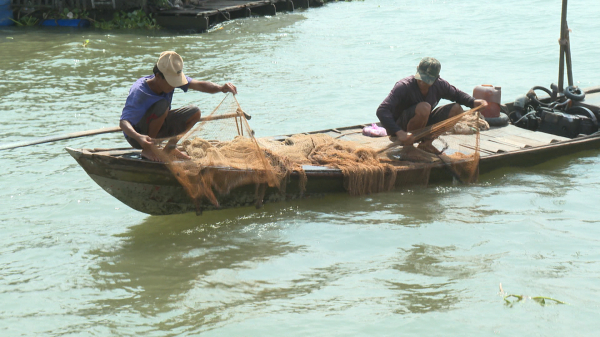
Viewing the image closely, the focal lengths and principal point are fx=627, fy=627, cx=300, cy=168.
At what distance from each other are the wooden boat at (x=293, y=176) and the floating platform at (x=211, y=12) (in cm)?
1219

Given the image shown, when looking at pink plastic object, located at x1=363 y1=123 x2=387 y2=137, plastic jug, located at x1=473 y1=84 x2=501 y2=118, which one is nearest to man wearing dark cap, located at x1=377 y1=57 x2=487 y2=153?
pink plastic object, located at x1=363 y1=123 x2=387 y2=137

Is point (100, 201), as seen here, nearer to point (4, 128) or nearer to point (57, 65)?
point (4, 128)

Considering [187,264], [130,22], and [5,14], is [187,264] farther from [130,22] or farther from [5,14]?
[5,14]

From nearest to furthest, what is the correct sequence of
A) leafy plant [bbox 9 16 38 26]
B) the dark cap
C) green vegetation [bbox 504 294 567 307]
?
green vegetation [bbox 504 294 567 307]
the dark cap
leafy plant [bbox 9 16 38 26]

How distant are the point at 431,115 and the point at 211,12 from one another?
13.5 meters

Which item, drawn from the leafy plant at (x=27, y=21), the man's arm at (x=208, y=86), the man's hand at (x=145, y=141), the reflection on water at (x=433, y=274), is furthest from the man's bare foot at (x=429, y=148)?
the leafy plant at (x=27, y=21)

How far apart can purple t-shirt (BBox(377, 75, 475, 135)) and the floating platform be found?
13052 mm

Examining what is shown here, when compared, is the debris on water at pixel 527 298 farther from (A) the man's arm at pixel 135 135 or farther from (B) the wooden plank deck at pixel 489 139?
(A) the man's arm at pixel 135 135

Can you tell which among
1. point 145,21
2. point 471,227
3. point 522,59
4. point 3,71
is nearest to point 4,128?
point 3,71

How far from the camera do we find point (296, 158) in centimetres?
658

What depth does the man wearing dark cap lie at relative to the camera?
262 inches

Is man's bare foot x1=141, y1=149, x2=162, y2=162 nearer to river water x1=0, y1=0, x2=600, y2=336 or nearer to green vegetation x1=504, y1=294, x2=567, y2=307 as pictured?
river water x1=0, y1=0, x2=600, y2=336

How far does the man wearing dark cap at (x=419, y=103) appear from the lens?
21.8ft

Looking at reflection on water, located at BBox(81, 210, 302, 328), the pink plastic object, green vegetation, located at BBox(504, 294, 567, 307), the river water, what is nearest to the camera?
the river water
